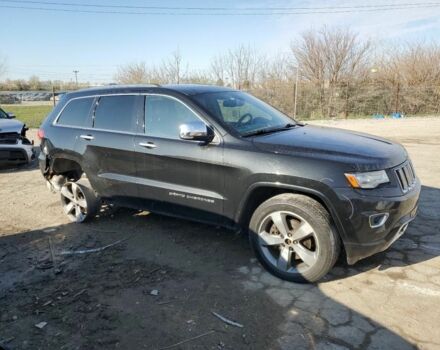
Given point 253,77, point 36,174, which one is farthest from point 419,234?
point 253,77

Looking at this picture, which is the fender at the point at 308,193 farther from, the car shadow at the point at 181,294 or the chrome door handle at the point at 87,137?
the chrome door handle at the point at 87,137

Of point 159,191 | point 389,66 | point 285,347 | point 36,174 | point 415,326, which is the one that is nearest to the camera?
point 285,347

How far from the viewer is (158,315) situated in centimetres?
315

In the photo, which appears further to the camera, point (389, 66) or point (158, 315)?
point (389, 66)

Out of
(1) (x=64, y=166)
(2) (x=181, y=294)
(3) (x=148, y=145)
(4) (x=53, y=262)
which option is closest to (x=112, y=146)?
(3) (x=148, y=145)

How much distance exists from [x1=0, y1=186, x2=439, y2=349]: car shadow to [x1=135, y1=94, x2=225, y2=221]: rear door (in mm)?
583

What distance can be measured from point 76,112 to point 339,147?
11.5ft

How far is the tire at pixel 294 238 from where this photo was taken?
3363mm

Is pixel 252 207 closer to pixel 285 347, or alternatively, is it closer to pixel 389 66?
pixel 285 347

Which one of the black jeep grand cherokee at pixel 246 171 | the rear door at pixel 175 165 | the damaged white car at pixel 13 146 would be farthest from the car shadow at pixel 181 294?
the damaged white car at pixel 13 146

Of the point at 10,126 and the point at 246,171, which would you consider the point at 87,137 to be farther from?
the point at 10,126

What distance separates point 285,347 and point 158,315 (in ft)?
3.48

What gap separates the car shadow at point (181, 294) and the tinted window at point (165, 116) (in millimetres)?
1329

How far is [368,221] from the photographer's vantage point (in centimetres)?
320
